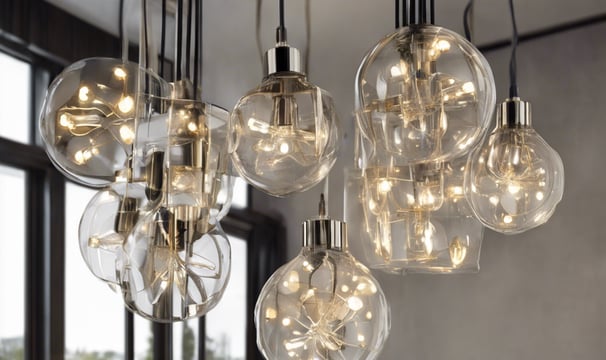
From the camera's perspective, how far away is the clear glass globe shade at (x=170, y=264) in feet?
2.80

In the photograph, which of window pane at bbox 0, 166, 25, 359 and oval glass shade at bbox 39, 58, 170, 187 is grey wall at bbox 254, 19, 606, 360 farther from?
oval glass shade at bbox 39, 58, 170, 187

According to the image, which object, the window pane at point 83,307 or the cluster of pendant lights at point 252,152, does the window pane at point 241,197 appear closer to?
the window pane at point 83,307

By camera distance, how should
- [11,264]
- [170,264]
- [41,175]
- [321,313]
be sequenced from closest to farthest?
[170,264]
[321,313]
[11,264]
[41,175]

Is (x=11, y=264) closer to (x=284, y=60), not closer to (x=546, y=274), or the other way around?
(x=284, y=60)

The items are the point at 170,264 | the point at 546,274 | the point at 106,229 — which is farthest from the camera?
the point at 546,274

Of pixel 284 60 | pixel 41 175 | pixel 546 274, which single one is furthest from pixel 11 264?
pixel 546 274

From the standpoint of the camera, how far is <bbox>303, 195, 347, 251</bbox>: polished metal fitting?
105 centimetres

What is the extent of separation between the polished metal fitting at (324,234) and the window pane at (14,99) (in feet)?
4.97

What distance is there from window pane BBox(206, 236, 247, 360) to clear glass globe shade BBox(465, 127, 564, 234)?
79.1 inches

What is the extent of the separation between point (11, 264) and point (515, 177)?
1571 millimetres

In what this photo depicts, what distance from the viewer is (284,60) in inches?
35.6

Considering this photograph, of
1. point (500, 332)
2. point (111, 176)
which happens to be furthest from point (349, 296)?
point (500, 332)

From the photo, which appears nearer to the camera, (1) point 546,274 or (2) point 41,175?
(2) point 41,175

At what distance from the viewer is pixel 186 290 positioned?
869mm
